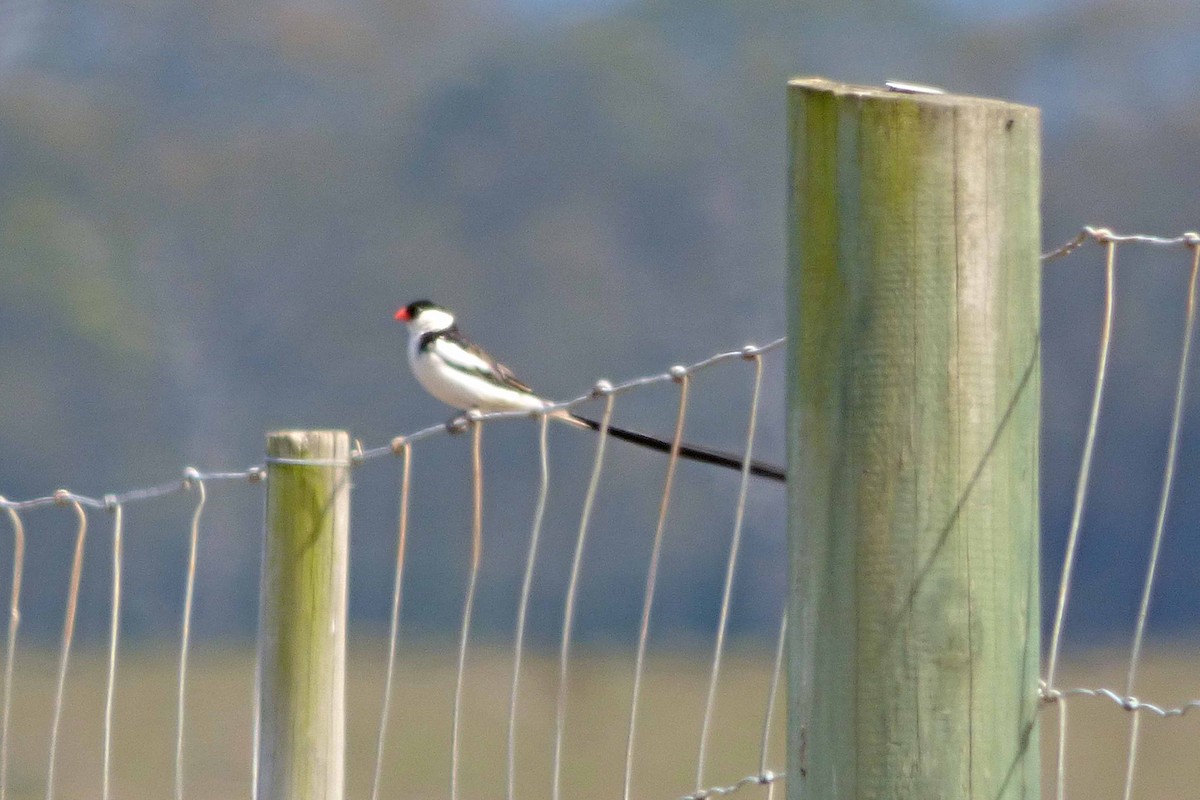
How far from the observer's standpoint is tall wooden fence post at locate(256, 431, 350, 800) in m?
1.87

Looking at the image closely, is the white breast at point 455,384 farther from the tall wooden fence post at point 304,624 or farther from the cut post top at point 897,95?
the cut post top at point 897,95

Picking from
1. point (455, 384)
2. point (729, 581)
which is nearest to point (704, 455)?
point (729, 581)

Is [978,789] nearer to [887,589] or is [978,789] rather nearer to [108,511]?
[887,589]

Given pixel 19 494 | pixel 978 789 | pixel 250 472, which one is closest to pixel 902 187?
pixel 978 789

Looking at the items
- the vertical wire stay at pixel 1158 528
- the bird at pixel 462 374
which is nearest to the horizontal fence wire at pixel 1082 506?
the vertical wire stay at pixel 1158 528

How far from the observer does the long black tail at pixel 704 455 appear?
6.27 ft

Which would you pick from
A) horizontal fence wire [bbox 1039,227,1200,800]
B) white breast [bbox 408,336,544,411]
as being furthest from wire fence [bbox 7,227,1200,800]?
white breast [bbox 408,336,544,411]

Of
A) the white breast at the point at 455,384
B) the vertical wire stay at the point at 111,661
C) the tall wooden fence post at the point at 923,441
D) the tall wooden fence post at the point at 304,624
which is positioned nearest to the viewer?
the tall wooden fence post at the point at 923,441

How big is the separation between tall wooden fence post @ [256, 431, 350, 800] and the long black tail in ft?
1.57

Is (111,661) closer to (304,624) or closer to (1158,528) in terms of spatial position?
(304,624)

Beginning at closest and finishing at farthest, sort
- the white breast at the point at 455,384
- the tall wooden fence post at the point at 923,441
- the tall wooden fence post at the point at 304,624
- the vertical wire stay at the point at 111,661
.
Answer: the tall wooden fence post at the point at 923,441, the tall wooden fence post at the point at 304,624, the vertical wire stay at the point at 111,661, the white breast at the point at 455,384

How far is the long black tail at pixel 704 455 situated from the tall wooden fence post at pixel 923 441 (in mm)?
457

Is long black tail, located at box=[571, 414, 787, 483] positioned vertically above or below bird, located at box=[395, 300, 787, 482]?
below

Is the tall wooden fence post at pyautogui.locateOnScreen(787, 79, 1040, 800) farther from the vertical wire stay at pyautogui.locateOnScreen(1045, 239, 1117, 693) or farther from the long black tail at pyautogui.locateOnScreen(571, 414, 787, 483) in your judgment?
the long black tail at pyautogui.locateOnScreen(571, 414, 787, 483)
